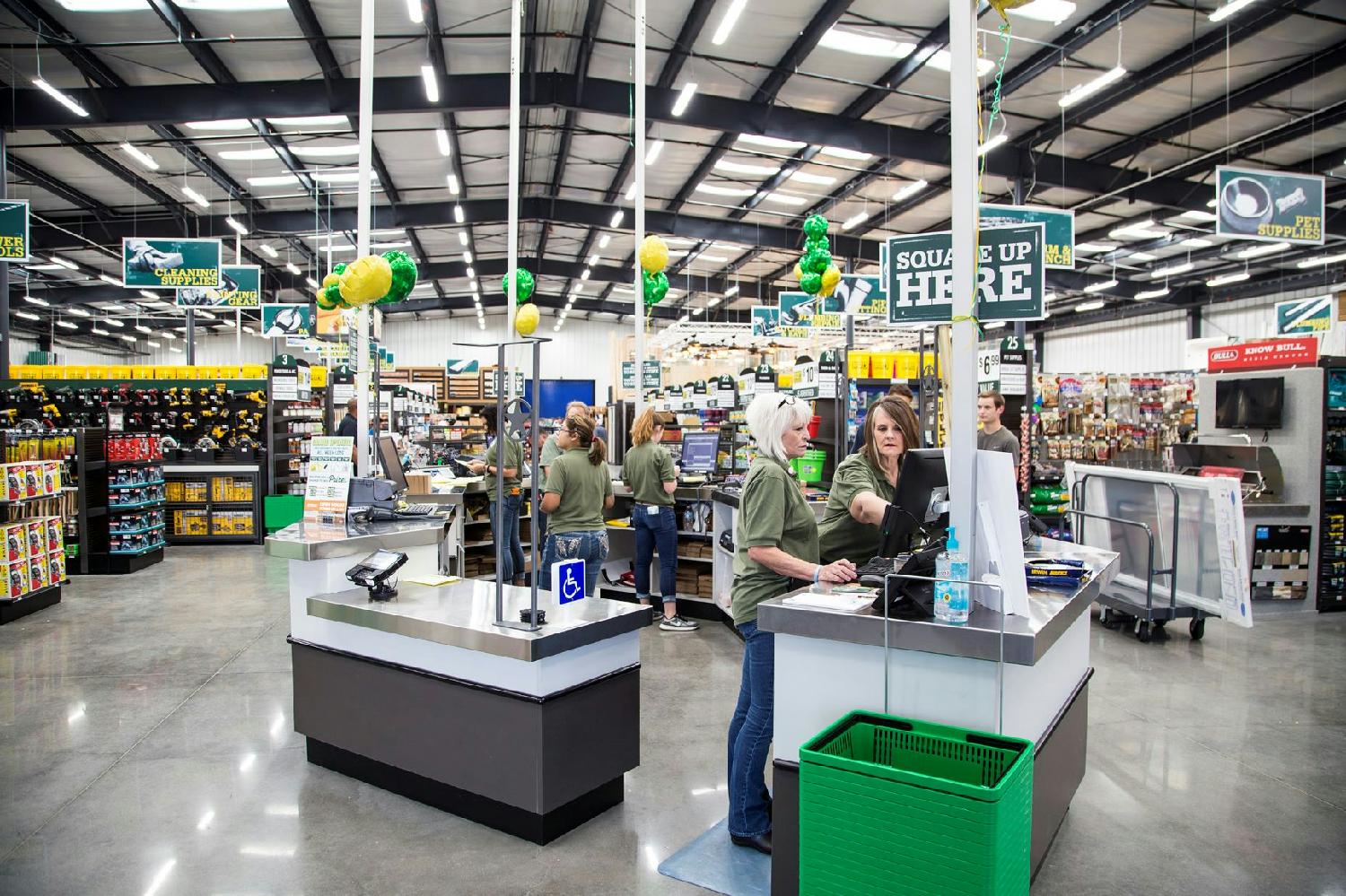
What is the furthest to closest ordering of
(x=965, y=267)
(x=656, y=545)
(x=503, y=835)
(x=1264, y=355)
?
(x=1264, y=355), (x=656, y=545), (x=503, y=835), (x=965, y=267)

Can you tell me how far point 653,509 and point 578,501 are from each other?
96cm

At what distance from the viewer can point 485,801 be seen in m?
3.17

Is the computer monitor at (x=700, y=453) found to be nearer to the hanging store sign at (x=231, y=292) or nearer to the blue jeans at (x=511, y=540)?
the blue jeans at (x=511, y=540)

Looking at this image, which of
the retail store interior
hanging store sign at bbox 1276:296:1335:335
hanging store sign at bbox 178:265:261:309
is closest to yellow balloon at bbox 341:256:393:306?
the retail store interior

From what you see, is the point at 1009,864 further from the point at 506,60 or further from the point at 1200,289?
the point at 1200,289

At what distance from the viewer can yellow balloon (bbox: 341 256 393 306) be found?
4.30 metres

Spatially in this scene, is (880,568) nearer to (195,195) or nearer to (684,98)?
(684,98)

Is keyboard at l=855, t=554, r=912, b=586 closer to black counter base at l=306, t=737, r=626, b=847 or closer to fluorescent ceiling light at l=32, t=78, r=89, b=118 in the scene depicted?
black counter base at l=306, t=737, r=626, b=847

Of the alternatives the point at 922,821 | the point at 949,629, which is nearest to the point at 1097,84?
the point at 949,629

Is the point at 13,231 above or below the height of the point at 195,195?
below

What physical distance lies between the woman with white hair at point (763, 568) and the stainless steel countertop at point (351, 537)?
1869mm

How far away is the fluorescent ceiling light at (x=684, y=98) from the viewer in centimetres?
968

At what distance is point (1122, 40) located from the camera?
8.92 metres

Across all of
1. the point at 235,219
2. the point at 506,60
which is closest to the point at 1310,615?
the point at 506,60
